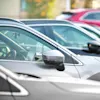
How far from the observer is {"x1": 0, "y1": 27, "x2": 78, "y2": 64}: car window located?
477cm

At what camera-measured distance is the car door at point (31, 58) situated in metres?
4.37

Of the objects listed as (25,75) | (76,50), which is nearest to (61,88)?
(25,75)

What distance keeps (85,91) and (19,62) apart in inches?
37.2

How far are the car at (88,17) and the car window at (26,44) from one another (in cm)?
1286

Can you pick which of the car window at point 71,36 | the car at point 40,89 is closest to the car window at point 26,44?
the car at point 40,89

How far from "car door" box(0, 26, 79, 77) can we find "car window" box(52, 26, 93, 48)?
373 cm

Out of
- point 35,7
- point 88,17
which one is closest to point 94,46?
point 88,17

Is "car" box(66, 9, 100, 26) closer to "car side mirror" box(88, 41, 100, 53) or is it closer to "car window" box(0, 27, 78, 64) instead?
"car side mirror" box(88, 41, 100, 53)

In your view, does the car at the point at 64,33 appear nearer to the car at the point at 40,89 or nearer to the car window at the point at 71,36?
the car window at the point at 71,36

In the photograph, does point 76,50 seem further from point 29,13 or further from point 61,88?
point 29,13

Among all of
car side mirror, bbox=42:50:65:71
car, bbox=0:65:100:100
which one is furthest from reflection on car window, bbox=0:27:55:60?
car, bbox=0:65:100:100

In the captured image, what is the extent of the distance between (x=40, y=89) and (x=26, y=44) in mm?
1336

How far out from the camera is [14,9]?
27.9 metres

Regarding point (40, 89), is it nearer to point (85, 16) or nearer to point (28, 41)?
point (28, 41)
